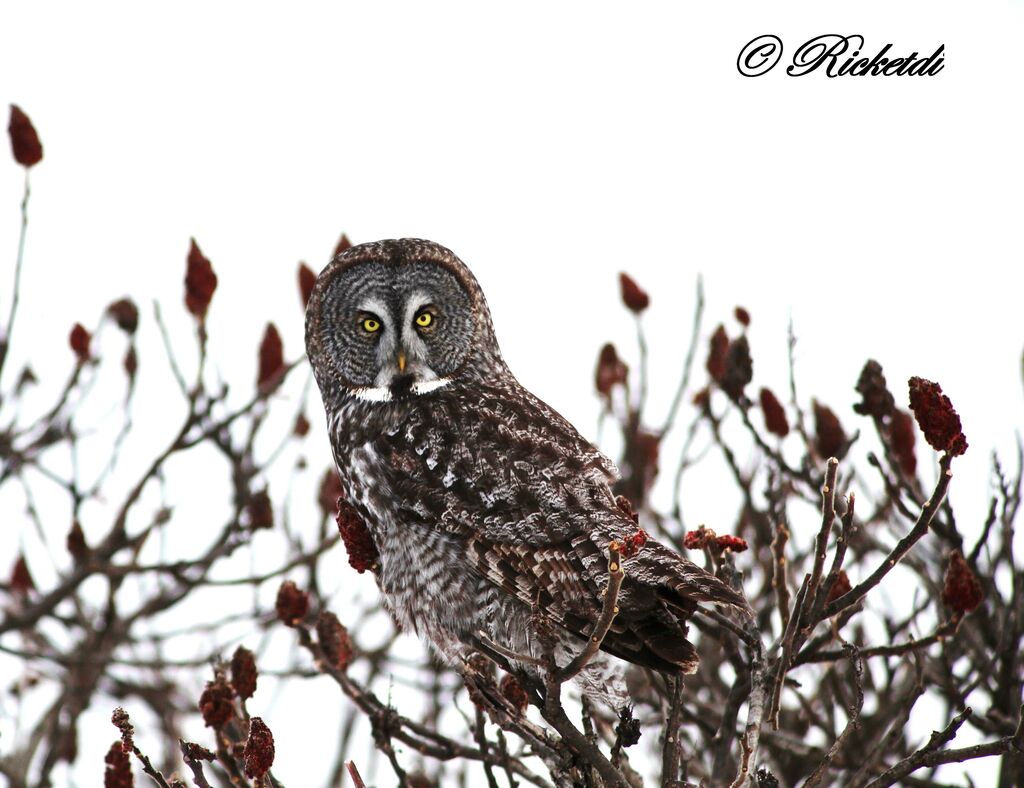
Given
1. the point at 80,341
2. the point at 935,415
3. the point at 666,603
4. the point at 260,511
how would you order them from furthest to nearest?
1. the point at 80,341
2. the point at 260,511
3. the point at 666,603
4. the point at 935,415

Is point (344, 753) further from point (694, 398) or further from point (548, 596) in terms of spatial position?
point (548, 596)

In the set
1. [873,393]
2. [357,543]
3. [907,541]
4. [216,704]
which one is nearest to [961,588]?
[907,541]

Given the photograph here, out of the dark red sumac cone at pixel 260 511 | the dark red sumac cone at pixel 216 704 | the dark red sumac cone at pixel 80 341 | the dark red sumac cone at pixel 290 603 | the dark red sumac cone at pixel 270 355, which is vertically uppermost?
the dark red sumac cone at pixel 80 341

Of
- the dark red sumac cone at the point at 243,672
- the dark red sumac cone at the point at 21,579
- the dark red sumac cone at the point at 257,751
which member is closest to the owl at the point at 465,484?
the dark red sumac cone at the point at 257,751

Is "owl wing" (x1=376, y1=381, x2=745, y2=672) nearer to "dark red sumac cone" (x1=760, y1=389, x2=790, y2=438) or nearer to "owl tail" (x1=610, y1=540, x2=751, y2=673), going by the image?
"owl tail" (x1=610, y1=540, x2=751, y2=673)

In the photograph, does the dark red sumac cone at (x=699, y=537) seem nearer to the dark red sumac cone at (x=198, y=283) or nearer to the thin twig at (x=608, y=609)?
the thin twig at (x=608, y=609)

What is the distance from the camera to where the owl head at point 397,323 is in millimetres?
5078

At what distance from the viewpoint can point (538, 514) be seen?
13.4ft

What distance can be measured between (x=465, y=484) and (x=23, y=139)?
7.82 feet

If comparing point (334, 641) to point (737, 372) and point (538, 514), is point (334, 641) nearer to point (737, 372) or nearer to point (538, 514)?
point (538, 514)

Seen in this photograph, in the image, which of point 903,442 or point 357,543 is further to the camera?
point 903,442

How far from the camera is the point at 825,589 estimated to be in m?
3.28

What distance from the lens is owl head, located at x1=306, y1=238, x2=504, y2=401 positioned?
5.08 meters

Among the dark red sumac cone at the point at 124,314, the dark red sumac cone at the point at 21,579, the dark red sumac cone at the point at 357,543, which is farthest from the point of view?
the dark red sumac cone at the point at 21,579
